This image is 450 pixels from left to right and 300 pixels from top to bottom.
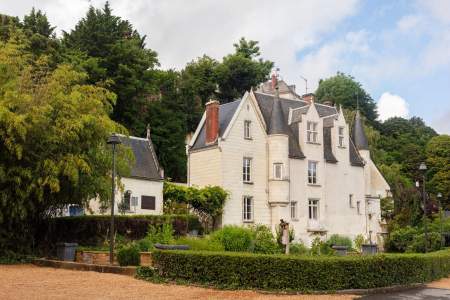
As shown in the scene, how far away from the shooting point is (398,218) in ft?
159

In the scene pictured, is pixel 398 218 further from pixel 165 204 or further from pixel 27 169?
pixel 27 169

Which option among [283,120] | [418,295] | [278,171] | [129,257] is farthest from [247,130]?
[418,295]

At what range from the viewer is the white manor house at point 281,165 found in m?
39.8

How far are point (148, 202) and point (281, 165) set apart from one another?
9557mm

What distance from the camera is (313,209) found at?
43625 mm

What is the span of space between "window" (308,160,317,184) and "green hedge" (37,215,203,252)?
14.9 metres

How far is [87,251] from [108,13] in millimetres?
37740

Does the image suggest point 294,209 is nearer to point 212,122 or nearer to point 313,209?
point 313,209

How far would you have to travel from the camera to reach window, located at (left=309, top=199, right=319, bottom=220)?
43375 mm

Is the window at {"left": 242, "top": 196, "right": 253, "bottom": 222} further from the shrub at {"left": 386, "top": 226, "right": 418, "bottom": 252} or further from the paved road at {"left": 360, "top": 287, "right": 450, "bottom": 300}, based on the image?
the paved road at {"left": 360, "top": 287, "right": 450, "bottom": 300}

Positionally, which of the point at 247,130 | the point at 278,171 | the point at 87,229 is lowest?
the point at 87,229

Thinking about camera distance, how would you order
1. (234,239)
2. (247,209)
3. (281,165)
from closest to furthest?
(234,239), (247,209), (281,165)

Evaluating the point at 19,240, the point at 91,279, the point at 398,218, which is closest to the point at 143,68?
the point at 398,218

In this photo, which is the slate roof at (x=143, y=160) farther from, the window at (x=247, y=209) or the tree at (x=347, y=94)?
the tree at (x=347, y=94)
